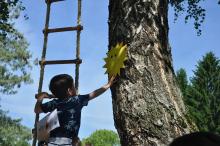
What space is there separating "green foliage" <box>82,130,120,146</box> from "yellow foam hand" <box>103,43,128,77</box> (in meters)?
58.5

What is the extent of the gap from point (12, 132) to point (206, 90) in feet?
80.1

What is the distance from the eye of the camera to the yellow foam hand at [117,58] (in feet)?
14.6

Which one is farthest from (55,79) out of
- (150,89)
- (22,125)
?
(22,125)

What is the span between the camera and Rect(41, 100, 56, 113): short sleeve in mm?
4754

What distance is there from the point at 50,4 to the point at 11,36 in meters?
25.0

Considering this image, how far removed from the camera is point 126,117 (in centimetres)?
422

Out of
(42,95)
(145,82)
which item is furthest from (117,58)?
(42,95)

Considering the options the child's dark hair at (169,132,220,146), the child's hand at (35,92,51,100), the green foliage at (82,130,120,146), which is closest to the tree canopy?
the green foliage at (82,130,120,146)

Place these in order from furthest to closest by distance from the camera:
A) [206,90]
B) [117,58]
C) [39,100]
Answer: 1. [206,90]
2. [39,100]
3. [117,58]

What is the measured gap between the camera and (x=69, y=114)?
4.63m

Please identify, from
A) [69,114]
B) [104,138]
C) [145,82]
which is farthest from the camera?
[104,138]

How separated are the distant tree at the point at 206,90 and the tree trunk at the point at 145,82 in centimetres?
4266

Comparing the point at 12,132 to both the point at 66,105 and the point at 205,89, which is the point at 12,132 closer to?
the point at 205,89

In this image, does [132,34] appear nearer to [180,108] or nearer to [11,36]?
[180,108]
